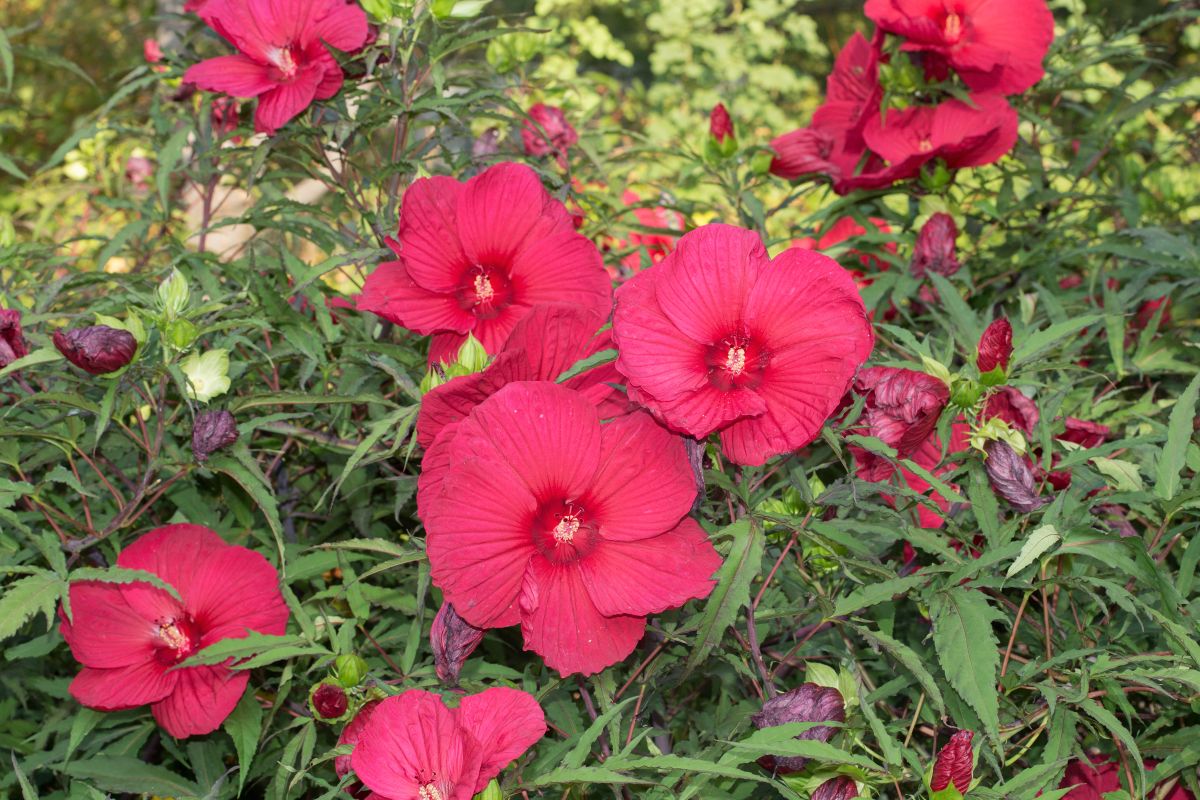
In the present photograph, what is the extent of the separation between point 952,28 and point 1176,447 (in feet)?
2.25

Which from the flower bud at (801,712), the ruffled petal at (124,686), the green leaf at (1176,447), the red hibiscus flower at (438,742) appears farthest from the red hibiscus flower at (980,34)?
the ruffled petal at (124,686)

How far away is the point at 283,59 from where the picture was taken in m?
1.28

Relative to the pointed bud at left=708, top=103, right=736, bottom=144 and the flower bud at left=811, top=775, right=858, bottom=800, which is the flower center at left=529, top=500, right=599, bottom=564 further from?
the pointed bud at left=708, top=103, right=736, bottom=144

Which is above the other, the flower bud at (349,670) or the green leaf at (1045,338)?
the green leaf at (1045,338)

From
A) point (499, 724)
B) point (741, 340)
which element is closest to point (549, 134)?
point (741, 340)

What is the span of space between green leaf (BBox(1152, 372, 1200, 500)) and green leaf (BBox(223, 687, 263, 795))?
83 centimetres

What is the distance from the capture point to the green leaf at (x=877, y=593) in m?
0.92

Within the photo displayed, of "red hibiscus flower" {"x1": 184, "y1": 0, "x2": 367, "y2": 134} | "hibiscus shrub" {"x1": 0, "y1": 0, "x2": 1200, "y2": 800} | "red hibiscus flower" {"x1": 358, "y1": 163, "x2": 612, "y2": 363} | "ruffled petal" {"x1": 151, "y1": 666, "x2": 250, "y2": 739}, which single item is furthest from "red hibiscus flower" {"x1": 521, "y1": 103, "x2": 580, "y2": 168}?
"ruffled petal" {"x1": 151, "y1": 666, "x2": 250, "y2": 739}

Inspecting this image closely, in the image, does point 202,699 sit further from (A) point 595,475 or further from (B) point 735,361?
(B) point 735,361

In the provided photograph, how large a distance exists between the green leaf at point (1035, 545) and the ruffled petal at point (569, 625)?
0.28 m

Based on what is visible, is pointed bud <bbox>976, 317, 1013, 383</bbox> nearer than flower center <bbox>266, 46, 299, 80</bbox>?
Yes

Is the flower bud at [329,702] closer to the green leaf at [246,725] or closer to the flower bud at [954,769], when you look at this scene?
the green leaf at [246,725]

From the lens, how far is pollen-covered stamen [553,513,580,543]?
920 millimetres

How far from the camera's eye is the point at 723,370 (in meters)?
0.94
